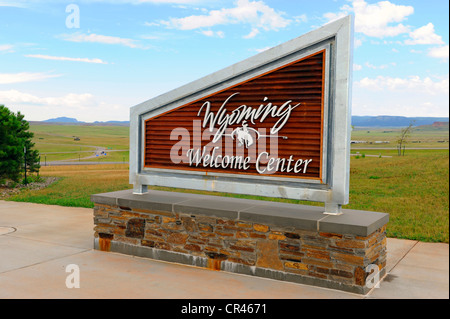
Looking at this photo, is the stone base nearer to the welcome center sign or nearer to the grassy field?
the welcome center sign

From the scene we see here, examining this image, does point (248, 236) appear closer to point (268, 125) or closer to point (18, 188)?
point (268, 125)

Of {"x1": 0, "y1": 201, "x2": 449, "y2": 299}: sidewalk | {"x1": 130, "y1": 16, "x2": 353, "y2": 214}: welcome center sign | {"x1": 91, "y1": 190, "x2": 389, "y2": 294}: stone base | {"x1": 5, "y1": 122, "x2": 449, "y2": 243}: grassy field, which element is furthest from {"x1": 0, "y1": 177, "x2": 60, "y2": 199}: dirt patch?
{"x1": 130, "y1": 16, "x2": 353, "y2": 214}: welcome center sign

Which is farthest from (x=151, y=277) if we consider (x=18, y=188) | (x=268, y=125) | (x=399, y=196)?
(x=18, y=188)

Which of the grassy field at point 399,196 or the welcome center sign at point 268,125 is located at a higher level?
the welcome center sign at point 268,125

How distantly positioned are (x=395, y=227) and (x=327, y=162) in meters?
4.99

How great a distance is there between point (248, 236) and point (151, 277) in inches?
69.4

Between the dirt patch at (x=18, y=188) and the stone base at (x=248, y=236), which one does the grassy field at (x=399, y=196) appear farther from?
the stone base at (x=248, y=236)

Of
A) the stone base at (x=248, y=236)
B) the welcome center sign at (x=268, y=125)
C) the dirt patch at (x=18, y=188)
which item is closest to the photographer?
the stone base at (x=248, y=236)

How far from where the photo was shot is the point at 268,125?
24.4 ft

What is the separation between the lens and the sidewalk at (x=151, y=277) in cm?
624

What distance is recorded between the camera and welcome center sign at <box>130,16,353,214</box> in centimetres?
685

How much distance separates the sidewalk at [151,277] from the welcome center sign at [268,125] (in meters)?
1.55

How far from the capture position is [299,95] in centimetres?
715

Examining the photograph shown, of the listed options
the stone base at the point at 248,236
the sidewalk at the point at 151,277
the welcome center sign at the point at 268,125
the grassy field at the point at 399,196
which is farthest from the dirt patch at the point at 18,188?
the welcome center sign at the point at 268,125
